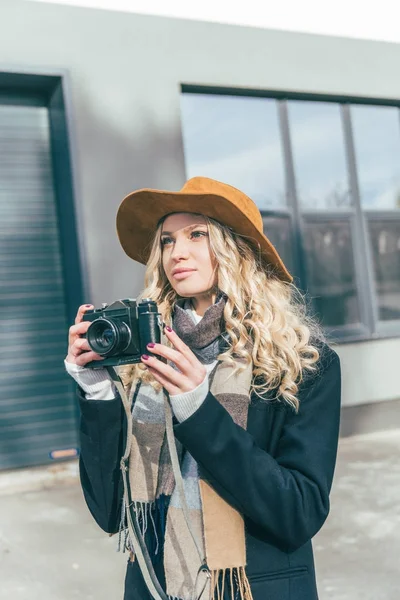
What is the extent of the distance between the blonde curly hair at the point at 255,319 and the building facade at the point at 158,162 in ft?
11.6

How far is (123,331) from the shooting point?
57.9 inches

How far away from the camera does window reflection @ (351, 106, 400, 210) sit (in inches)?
265

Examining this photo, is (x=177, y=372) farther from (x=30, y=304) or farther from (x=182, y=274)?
(x=30, y=304)

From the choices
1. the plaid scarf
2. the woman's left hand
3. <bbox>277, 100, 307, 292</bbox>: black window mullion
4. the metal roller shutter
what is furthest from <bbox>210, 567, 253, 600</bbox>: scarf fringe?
<bbox>277, 100, 307, 292</bbox>: black window mullion

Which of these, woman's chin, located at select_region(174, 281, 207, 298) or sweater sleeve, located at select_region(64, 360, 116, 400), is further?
woman's chin, located at select_region(174, 281, 207, 298)

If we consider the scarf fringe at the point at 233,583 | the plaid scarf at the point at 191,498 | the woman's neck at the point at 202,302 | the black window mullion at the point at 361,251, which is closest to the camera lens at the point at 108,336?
the plaid scarf at the point at 191,498

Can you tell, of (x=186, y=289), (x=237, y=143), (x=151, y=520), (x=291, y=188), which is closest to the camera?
(x=151, y=520)

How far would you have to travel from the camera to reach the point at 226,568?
4.66 feet

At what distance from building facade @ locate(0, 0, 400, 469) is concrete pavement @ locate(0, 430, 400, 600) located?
2.10ft

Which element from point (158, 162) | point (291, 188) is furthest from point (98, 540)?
point (291, 188)

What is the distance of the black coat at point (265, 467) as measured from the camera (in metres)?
1.35

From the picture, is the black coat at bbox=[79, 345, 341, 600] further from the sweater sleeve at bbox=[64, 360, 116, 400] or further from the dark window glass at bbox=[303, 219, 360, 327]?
the dark window glass at bbox=[303, 219, 360, 327]

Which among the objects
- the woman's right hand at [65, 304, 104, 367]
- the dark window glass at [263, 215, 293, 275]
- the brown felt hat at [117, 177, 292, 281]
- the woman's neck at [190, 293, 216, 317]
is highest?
the dark window glass at [263, 215, 293, 275]

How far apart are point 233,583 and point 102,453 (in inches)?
16.4
